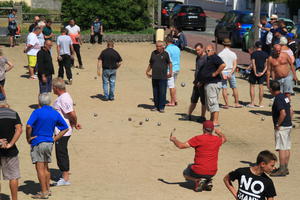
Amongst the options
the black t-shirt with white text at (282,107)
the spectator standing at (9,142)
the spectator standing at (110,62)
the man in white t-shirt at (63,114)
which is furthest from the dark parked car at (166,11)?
the spectator standing at (9,142)

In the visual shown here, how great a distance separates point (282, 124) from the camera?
11109mm

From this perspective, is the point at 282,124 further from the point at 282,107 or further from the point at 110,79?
the point at 110,79

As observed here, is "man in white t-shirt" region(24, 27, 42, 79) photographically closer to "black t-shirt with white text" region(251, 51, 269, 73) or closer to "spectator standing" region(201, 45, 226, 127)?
"black t-shirt with white text" region(251, 51, 269, 73)

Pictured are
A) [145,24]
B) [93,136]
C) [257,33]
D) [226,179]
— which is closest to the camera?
[226,179]

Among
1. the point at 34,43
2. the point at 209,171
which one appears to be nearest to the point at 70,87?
the point at 34,43

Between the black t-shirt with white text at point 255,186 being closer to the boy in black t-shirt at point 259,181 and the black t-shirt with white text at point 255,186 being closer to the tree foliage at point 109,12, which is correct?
the boy in black t-shirt at point 259,181

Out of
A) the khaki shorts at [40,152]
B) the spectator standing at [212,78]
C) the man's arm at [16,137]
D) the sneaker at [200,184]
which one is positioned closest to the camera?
the man's arm at [16,137]

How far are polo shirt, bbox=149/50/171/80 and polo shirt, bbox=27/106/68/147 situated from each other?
21.8 feet

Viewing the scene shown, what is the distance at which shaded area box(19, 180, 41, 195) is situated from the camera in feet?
33.7

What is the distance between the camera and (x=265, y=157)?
23.6 feet

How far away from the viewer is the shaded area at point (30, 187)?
1027cm

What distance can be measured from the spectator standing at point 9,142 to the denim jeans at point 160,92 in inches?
285

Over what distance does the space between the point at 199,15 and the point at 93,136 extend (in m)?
26.0

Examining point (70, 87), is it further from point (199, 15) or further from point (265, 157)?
point (199, 15)
